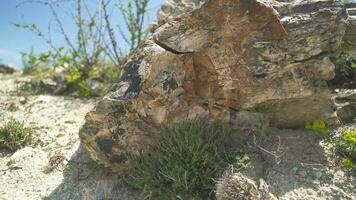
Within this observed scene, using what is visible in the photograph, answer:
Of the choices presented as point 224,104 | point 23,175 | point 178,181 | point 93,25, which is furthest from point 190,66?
point 93,25

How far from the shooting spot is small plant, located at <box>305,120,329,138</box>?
4578mm

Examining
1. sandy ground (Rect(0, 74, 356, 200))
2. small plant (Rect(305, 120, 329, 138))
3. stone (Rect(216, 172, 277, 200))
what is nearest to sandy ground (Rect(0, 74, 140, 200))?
sandy ground (Rect(0, 74, 356, 200))

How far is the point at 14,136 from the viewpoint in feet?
19.5

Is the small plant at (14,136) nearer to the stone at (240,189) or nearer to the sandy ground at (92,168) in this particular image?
the sandy ground at (92,168)

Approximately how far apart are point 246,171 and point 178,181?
0.74 m

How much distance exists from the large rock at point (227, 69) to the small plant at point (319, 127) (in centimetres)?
15

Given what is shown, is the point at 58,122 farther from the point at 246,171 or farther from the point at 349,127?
the point at 349,127

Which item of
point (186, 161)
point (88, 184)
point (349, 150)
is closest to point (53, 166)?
point (88, 184)

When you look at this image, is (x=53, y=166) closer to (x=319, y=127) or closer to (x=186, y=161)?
(x=186, y=161)

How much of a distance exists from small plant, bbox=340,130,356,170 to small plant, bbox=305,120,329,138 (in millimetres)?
225

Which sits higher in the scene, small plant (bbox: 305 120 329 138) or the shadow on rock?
small plant (bbox: 305 120 329 138)

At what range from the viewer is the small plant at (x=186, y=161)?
422 cm

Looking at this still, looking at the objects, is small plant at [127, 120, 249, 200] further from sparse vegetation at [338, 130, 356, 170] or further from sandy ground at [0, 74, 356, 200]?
sparse vegetation at [338, 130, 356, 170]

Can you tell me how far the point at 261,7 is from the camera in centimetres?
424
